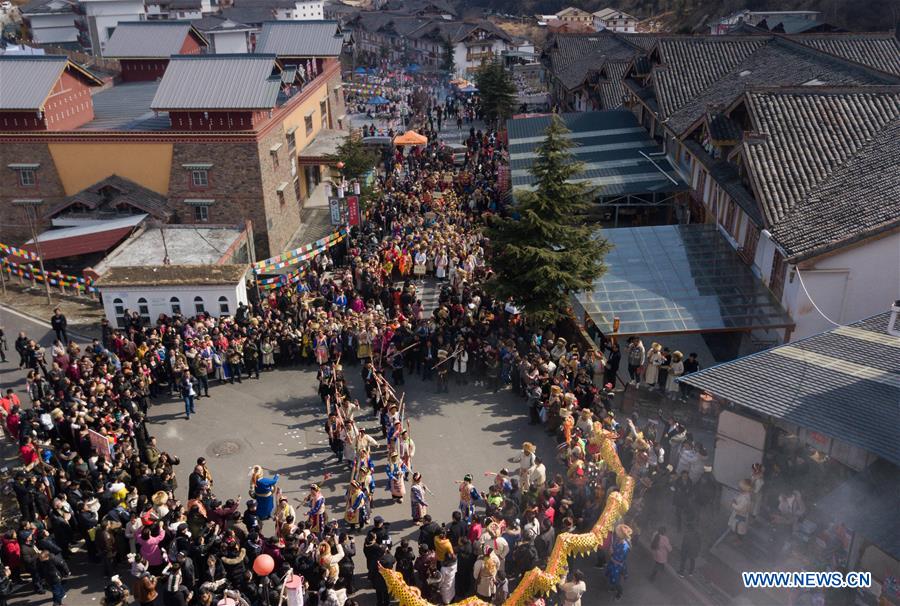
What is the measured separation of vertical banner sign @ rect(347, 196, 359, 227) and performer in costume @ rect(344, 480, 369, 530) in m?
17.3

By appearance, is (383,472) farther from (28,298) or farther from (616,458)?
(28,298)

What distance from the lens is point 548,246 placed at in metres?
23.2

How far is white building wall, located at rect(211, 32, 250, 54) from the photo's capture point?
299 feet

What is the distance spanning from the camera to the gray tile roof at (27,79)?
106 feet

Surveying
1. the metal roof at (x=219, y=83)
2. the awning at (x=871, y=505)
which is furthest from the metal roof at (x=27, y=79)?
the awning at (x=871, y=505)

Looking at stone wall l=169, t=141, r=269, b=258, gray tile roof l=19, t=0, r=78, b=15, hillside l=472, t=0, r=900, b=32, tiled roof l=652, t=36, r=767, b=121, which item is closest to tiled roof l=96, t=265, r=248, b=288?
stone wall l=169, t=141, r=269, b=258

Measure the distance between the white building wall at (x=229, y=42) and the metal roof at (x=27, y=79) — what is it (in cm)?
6034

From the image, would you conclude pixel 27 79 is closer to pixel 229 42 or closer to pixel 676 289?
pixel 676 289

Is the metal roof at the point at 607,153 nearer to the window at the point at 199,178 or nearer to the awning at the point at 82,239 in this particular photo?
the window at the point at 199,178

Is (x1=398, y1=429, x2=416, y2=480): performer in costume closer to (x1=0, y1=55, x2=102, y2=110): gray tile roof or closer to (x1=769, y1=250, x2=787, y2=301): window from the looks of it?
(x1=769, y1=250, x2=787, y2=301): window

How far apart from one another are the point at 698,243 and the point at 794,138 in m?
4.32

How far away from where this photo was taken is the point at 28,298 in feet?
97.6

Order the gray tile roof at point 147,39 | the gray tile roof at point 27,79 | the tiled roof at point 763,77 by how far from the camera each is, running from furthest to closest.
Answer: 1. the gray tile roof at point 147,39
2. the gray tile roof at point 27,79
3. the tiled roof at point 763,77

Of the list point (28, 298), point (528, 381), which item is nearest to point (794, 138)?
point (528, 381)
